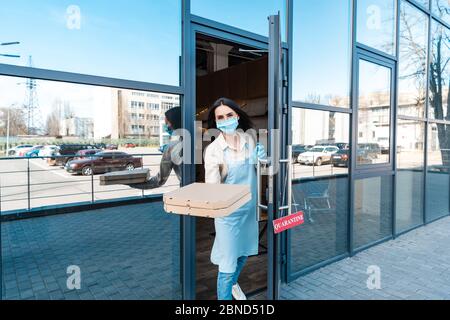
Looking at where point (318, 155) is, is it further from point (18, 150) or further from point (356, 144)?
point (18, 150)

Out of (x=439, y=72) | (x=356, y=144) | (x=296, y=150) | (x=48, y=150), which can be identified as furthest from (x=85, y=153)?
(x=439, y=72)

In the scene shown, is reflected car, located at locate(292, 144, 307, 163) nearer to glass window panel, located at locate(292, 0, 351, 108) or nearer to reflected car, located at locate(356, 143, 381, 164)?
glass window panel, located at locate(292, 0, 351, 108)

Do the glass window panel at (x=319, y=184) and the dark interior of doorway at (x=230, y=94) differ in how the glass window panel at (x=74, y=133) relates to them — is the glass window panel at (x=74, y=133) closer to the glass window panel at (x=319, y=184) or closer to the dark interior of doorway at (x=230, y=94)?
the dark interior of doorway at (x=230, y=94)

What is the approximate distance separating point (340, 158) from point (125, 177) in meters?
2.46

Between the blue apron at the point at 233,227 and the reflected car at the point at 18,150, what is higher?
the reflected car at the point at 18,150

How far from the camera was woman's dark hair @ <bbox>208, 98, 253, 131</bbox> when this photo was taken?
2268 mm

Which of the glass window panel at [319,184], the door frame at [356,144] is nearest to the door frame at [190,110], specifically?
the glass window panel at [319,184]

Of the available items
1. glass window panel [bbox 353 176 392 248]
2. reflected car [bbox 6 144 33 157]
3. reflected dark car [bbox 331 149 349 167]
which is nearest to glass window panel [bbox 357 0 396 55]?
reflected dark car [bbox 331 149 349 167]

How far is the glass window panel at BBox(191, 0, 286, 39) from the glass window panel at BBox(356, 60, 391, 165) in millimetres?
1547

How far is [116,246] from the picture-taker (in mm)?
2791

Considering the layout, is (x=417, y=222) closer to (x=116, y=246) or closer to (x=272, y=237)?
(x=272, y=237)

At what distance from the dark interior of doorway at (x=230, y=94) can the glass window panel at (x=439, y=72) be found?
117 inches

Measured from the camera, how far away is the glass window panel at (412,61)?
4.51 m

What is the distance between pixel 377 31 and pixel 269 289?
364 centimetres
